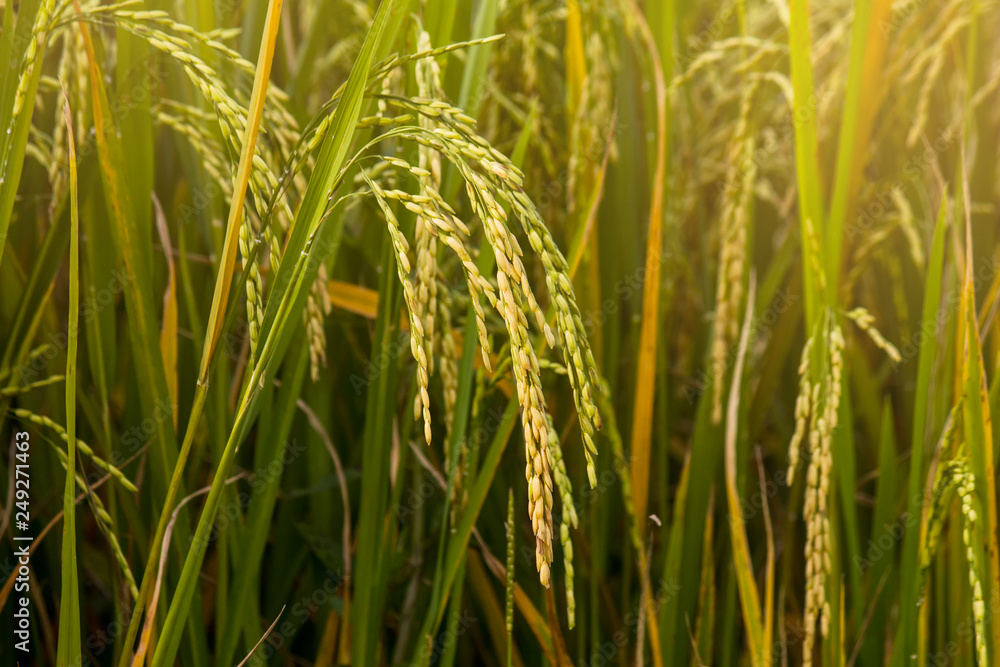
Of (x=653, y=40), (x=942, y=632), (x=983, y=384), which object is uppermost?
(x=653, y=40)

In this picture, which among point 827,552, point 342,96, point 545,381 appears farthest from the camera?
point 545,381

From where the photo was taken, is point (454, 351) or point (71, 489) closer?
point (71, 489)

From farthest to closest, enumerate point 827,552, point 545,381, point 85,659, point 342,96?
point 545,381 < point 85,659 < point 827,552 < point 342,96

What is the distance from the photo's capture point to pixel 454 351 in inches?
30.6

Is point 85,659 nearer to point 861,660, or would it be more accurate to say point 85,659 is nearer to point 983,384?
point 861,660

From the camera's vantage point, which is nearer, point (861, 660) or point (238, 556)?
point (238, 556)

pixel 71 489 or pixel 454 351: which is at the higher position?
pixel 454 351

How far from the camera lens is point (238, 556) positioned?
812 mm

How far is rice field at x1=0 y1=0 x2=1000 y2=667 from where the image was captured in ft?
2.08

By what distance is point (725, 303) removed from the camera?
0.95m

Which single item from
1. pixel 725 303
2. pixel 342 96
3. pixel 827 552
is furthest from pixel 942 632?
pixel 342 96

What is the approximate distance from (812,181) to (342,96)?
0.54 meters

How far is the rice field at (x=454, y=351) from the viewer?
633 mm

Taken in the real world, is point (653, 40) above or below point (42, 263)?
above
